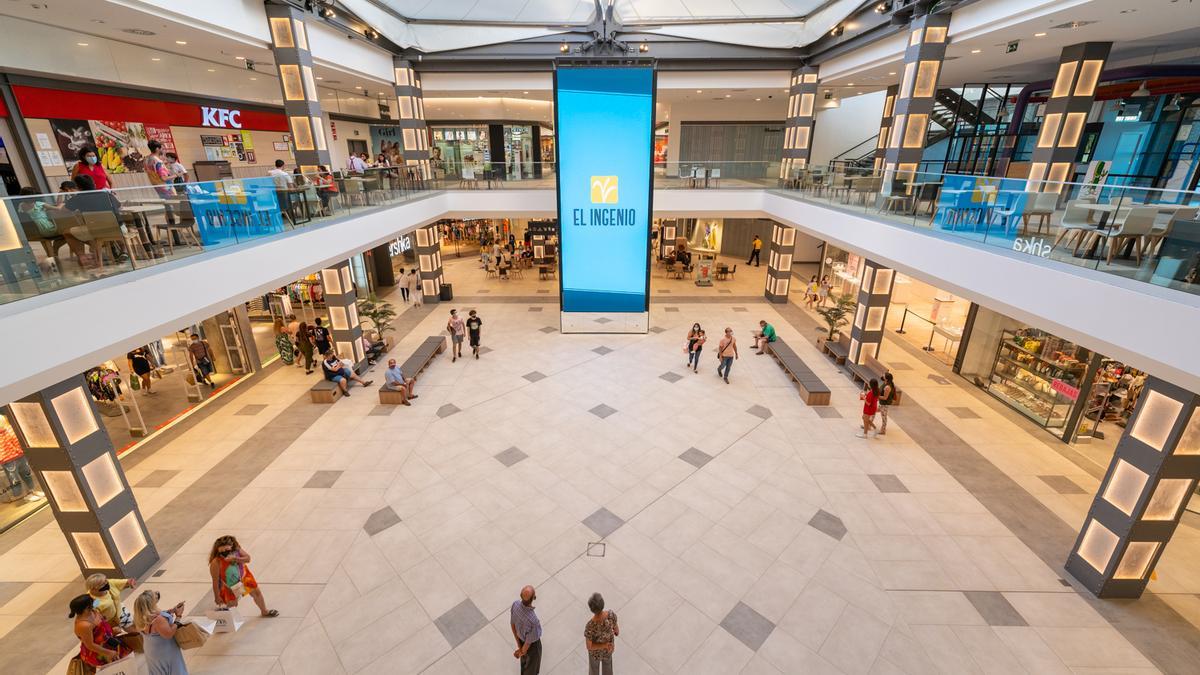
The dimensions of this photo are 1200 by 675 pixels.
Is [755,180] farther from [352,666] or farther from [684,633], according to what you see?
[352,666]

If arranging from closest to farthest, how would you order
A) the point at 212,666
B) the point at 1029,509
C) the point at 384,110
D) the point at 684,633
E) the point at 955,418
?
the point at 212,666, the point at 684,633, the point at 1029,509, the point at 955,418, the point at 384,110

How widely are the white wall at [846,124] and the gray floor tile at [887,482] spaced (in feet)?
60.3

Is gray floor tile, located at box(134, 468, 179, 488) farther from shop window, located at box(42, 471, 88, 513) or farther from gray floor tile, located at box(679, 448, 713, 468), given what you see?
gray floor tile, located at box(679, 448, 713, 468)

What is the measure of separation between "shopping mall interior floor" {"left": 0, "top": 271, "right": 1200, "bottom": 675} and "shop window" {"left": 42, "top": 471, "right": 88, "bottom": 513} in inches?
47.4

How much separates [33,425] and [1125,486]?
42.5 feet

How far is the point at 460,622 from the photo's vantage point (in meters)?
5.62

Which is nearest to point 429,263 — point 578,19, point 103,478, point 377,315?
point 377,315

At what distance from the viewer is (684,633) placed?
18.1ft

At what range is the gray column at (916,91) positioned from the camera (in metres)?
10.2

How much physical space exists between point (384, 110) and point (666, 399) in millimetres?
19023

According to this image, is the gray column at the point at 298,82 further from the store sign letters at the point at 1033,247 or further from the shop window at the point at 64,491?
the store sign letters at the point at 1033,247

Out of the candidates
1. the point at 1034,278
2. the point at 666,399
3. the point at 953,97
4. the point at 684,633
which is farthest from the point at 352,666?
the point at 953,97

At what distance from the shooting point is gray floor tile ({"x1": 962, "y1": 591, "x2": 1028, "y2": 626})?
5.66 m

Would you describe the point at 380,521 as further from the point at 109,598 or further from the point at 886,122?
the point at 886,122
